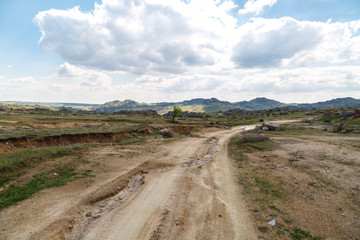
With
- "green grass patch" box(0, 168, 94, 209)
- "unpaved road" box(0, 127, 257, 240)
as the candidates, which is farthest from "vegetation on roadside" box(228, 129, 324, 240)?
"green grass patch" box(0, 168, 94, 209)

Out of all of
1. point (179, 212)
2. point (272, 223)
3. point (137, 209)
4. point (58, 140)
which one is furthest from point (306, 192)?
point (58, 140)

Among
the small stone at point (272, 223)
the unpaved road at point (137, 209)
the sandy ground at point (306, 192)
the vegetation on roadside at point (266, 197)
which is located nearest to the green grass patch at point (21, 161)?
the unpaved road at point (137, 209)

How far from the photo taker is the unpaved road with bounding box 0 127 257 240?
8299mm

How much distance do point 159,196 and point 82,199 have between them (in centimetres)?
505

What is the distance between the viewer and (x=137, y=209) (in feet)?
33.8

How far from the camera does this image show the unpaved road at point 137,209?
830 centimetres

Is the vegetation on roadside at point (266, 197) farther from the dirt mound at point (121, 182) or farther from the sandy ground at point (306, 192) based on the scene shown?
the dirt mound at point (121, 182)

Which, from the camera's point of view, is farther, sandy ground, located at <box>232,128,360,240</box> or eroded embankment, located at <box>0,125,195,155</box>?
eroded embankment, located at <box>0,125,195,155</box>

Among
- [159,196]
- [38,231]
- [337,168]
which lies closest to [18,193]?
[38,231]

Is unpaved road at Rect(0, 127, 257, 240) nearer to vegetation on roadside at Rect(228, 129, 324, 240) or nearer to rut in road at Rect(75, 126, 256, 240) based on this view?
rut in road at Rect(75, 126, 256, 240)

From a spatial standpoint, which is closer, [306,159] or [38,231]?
[38,231]

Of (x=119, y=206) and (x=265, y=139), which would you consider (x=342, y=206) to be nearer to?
(x=119, y=206)

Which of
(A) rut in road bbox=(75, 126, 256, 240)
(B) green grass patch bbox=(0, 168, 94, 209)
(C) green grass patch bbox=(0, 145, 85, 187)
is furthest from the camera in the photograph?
(C) green grass patch bbox=(0, 145, 85, 187)

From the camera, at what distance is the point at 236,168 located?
18312mm
